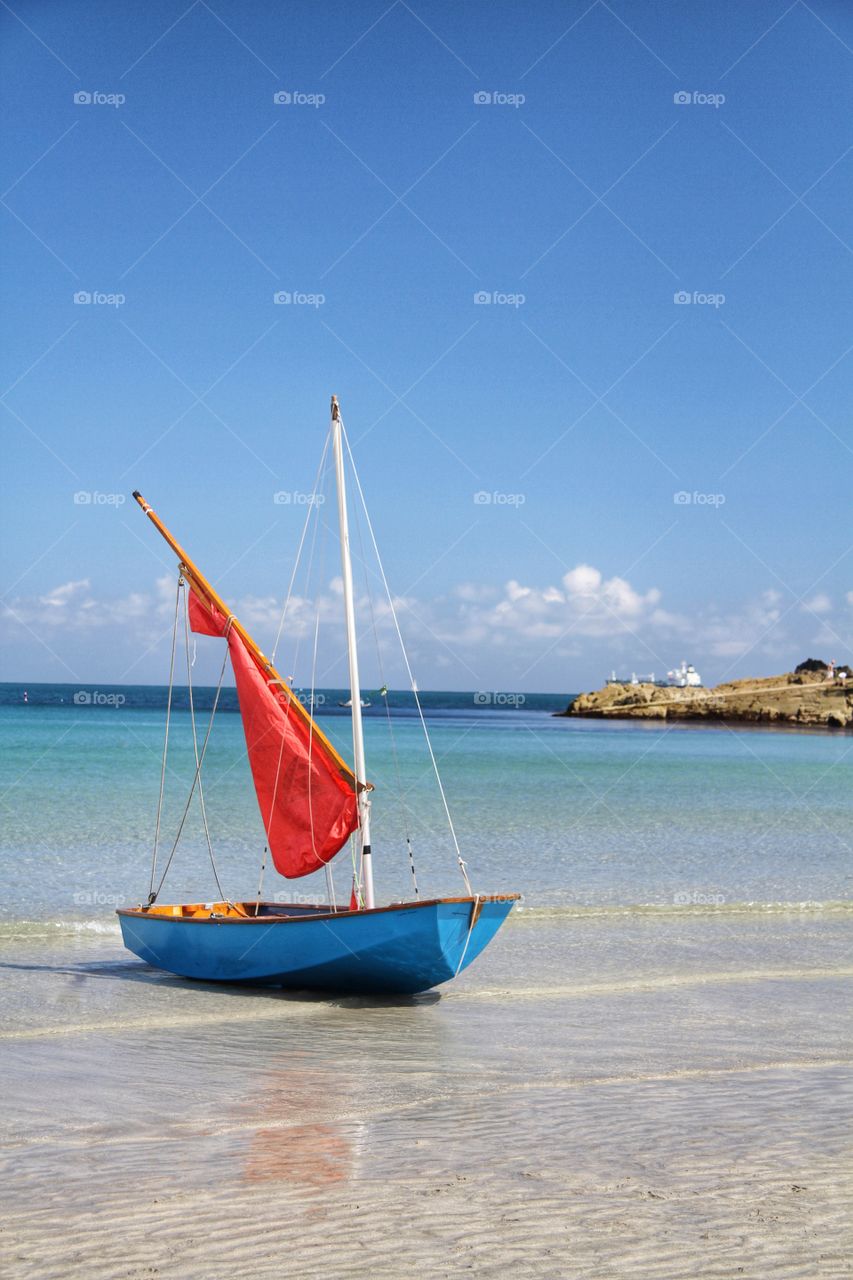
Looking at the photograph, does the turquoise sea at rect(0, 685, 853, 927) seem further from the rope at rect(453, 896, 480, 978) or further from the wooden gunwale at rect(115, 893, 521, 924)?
the rope at rect(453, 896, 480, 978)

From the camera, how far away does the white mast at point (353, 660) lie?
44.1ft

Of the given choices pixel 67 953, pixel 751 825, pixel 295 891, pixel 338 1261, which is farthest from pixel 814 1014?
pixel 751 825

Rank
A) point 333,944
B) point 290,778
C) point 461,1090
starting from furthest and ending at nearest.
A: point 290,778 < point 333,944 < point 461,1090

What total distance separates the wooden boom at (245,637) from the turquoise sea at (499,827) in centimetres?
641

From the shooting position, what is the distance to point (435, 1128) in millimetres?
8172

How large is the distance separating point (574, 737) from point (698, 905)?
229 feet

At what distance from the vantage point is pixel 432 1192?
675cm

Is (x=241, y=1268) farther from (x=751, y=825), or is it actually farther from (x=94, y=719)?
(x=94, y=719)
